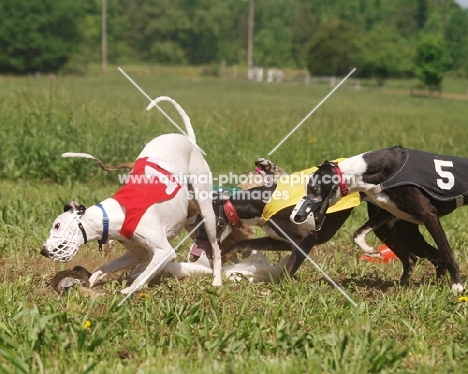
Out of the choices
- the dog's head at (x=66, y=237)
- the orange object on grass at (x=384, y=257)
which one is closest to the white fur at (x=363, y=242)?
the orange object on grass at (x=384, y=257)

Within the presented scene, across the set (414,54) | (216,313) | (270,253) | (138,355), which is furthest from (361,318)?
(414,54)

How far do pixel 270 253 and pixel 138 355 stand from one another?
3.36 metres

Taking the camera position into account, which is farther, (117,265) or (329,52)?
(329,52)

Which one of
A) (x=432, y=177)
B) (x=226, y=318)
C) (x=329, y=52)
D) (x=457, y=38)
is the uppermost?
(x=432, y=177)

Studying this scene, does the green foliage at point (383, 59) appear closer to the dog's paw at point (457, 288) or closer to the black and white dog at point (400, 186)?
the black and white dog at point (400, 186)

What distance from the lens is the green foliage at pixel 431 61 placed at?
165ft

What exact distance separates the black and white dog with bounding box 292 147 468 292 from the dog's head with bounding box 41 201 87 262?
1681mm

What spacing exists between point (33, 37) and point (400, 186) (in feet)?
189

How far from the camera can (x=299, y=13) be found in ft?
278

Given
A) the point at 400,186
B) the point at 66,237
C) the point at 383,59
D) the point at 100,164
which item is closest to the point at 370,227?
the point at 400,186

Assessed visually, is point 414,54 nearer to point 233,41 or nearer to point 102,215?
point 233,41

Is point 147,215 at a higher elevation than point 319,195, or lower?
lower

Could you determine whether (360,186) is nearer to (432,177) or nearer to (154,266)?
(432,177)

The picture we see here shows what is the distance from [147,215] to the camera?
645cm
